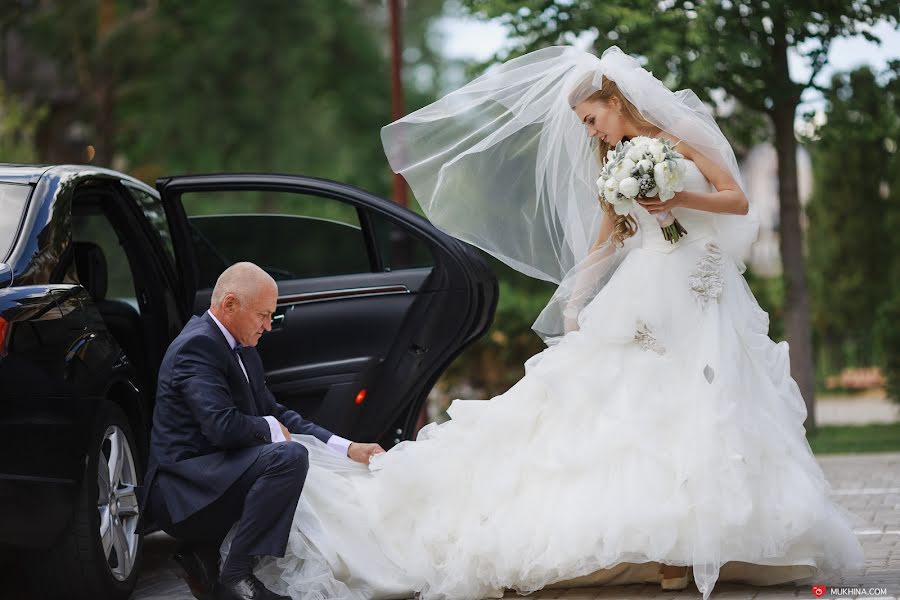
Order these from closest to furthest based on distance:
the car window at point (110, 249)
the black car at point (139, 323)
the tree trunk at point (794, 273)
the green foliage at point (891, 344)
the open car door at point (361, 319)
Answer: the black car at point (139, 323) → the open car door at point (361, 319) → the car window at point (110, 249) → the tree trunk at point (794, 273) → the green foliage at point (891, 344)

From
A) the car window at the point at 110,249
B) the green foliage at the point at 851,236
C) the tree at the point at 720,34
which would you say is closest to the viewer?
the car window at the point at 110,249

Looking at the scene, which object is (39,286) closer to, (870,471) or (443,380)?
(870,471)

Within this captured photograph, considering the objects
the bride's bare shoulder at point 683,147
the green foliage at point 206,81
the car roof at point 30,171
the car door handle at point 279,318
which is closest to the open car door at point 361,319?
the car door handle at point 279,318

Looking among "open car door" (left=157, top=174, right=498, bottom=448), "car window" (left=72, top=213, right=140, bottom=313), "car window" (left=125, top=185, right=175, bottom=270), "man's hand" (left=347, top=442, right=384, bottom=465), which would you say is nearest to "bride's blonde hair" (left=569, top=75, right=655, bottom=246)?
"open car door" (left=157, top=174, right=498, bottom=448)

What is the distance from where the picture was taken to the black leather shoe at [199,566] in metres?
5.43

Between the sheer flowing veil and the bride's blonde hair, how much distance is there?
2 centimetres

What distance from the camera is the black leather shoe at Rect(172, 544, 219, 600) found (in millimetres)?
5434

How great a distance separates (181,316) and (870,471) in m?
6.05

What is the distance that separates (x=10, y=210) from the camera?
571 cm

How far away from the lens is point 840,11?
43.4ft

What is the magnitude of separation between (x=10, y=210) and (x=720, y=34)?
888 centimetres

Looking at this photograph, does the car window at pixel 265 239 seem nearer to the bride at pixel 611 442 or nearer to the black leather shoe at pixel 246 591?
the bride at pixel 611 442

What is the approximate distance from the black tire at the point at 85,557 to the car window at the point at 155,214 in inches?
56.9

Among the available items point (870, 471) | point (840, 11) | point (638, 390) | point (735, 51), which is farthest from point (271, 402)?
point (840, 11)
